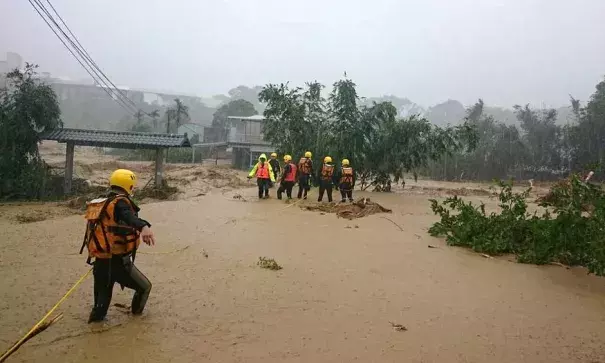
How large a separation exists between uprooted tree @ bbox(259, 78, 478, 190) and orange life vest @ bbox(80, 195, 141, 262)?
15677 millimetres

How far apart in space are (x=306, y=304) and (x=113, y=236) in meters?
2.24

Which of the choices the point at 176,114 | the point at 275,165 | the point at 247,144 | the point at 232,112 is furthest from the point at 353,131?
the point at 232,112

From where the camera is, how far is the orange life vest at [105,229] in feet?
14.8

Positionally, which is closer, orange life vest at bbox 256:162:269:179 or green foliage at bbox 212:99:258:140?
orange life vest at bbox 256:162:269:179

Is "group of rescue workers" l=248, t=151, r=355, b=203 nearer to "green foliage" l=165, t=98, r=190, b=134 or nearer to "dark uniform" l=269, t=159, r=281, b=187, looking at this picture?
"dark uniform" l=269, t=159, r=281, b=187

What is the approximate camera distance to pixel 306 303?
5.56 metres

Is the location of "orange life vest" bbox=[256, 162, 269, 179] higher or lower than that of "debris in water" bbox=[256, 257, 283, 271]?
higher

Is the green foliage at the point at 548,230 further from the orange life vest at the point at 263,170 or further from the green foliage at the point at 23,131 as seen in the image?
the green foliage at the point at 23,131

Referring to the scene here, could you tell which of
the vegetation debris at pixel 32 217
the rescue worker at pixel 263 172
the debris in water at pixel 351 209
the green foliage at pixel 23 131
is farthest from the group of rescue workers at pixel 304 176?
the green foliage at pixel 23 131

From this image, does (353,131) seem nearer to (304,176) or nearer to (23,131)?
(304,176)

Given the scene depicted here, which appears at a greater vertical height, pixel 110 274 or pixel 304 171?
pixel 304 171

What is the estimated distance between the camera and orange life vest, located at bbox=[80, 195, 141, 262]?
4523mm

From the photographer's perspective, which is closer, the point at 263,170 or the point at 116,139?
the point at 263,170

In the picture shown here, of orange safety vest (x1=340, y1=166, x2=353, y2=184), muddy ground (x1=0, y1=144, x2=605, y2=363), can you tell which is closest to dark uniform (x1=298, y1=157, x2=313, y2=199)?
orange safety vest (x1=340, y1=166, x2=353, y2=184)
